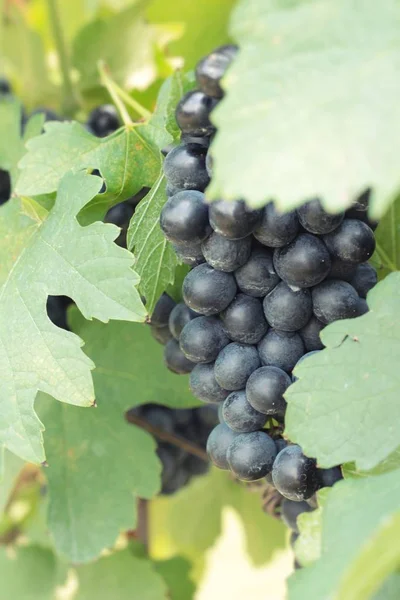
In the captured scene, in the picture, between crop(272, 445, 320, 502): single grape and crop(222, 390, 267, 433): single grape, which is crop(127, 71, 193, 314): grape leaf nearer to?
crop(222, 390, 267, 433): single grape

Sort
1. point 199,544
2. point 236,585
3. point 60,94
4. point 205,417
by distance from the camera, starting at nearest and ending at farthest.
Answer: point 205,417 → point 60,94 → point 199,544 → point 236,585

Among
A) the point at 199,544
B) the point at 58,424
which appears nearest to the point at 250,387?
the point at 58,424

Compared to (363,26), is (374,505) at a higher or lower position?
lower

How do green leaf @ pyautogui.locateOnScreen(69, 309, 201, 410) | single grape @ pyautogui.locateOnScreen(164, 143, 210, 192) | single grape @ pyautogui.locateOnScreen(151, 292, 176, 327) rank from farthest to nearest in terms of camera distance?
→ green leaf @ pyautogui.locateOnScreen(69, 309, 201, 410) < single grape @ pyautogui.locateOnScreen(151, 292, 176, 327) < single grape @ pyautogui.locateOnScreen(164, 143, 210, 192)

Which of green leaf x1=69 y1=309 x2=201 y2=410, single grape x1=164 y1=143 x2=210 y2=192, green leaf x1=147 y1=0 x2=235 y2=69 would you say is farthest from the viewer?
green leaf x1=147 y1=0 x2=235 y2=69

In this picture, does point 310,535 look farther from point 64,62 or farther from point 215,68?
point 64,62

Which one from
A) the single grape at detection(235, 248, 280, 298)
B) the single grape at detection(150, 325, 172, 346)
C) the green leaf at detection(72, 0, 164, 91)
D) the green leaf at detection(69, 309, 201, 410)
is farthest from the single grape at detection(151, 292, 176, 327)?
the green leaf at detection(72, 0, 164, 91)

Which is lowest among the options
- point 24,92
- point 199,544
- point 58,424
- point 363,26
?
point 199,544

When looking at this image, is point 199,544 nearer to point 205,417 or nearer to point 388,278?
point 205,417
